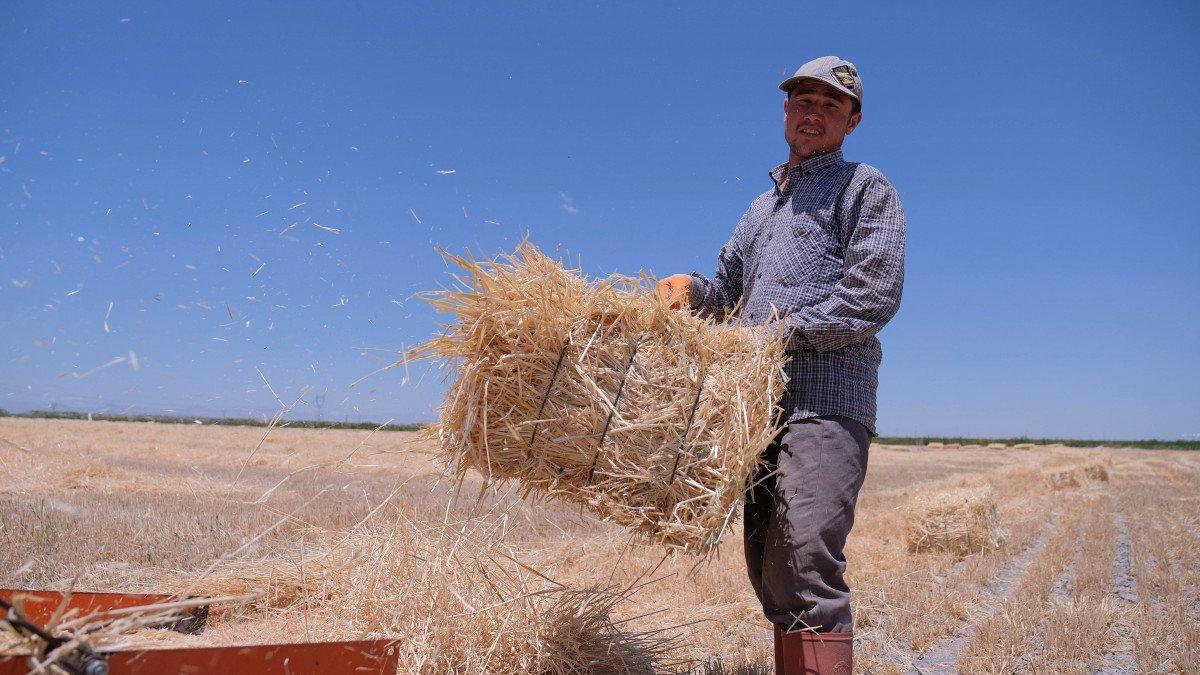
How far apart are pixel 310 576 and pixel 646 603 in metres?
2.00

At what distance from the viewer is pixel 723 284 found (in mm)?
3211

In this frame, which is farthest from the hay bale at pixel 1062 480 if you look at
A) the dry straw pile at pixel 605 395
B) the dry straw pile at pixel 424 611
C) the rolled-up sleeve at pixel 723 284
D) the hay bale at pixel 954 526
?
the dry straw pile at pixel 605 395

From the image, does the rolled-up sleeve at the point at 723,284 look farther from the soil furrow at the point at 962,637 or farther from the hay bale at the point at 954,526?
the hay bale at the point at 954,526

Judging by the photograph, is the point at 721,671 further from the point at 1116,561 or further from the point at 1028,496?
the point at 1028,496

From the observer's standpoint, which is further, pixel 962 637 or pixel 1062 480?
pixel 1062 480

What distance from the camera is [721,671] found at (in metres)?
3.08

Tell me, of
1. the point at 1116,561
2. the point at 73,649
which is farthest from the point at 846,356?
the point at 1116,561

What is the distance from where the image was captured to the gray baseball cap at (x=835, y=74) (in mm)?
2662

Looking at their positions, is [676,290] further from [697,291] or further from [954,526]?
[954,526]

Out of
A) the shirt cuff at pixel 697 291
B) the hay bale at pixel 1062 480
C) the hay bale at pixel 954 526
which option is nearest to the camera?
the shirt cuff at pixel 697 291

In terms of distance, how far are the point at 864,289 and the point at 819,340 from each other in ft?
0.68

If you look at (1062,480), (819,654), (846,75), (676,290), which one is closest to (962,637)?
(819,654)

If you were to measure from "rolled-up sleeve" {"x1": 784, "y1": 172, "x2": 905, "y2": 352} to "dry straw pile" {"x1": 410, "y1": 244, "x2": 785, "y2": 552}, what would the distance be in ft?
0.46

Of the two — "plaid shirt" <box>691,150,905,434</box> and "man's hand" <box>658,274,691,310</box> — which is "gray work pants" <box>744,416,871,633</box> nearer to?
"plaid shirt" <box>691,150,905,434</box>
